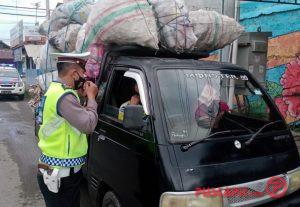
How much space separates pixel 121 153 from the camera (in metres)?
3.35

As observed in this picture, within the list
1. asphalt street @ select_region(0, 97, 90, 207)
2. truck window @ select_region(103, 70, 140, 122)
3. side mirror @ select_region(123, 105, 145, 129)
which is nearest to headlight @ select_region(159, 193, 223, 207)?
side mirror @ select_region(123, 105, 145, 129)

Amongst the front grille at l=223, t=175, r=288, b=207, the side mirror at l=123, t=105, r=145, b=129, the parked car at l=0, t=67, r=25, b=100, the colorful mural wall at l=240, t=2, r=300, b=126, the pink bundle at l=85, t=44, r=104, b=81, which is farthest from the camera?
the parked car at l=0, t=67, r=25, b=100

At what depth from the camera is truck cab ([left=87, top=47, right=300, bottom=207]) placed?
278cm

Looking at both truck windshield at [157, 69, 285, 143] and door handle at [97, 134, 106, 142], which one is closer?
truck windshield at [157, 69, 285, 143]

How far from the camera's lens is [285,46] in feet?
27.5

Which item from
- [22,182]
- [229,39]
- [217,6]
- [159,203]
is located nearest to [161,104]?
[159,203]

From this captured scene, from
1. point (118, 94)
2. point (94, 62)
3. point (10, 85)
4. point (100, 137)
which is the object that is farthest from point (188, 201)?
point (10, 85)

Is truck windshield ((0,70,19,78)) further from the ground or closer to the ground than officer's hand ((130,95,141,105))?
closer to the ground

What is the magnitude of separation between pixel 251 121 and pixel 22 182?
3850 mm

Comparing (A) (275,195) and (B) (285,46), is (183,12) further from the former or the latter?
(B) (285,46)

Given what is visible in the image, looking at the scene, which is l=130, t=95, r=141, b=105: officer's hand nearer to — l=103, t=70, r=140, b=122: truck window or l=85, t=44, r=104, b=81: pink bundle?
l=103, t=70, r=140, b=122: truck window

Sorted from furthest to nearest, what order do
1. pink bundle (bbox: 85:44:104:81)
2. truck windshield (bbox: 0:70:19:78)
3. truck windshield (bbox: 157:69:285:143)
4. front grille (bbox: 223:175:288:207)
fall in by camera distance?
truck windshield (bbox: 0:70:19:78)
pink bundle (bbox: 85:44:104:81)
truck windshield (bbox: 157:69:285:143)
front grille (bbox: 223:175:288:207)

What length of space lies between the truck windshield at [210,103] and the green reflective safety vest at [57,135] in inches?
31.0

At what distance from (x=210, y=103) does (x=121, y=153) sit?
3.07 feet
